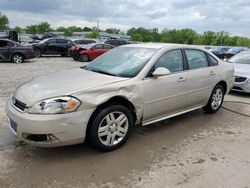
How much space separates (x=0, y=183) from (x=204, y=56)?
4183mm

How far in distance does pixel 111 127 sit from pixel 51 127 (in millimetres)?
868

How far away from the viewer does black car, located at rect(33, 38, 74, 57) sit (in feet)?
58.7

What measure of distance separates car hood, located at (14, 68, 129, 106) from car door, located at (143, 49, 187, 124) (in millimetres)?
556

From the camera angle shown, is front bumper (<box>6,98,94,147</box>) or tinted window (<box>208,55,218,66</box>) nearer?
front bumper (<box>6,98,94,147</box>)

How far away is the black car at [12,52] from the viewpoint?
1343 cm

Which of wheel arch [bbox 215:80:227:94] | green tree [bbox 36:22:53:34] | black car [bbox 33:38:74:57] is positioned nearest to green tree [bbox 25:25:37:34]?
green tree [bbox 36:22:53:34]

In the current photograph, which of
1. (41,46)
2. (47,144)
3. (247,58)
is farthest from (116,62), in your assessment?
(41,46)

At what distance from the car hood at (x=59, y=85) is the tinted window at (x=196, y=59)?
1687mm

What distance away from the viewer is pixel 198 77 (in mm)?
4828

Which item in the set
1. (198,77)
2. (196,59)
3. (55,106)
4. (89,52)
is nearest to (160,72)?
(198,77)

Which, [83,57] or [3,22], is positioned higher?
[3,22]

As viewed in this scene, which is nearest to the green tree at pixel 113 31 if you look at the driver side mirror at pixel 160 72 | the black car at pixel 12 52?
the black car at pixel 12 52

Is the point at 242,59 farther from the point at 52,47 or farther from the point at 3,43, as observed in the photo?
A: the point at 52,47

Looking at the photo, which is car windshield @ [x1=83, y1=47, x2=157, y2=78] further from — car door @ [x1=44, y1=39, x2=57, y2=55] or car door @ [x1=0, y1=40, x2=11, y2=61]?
car door @ [x1=44, y1=39, x2=57, y2=55]
